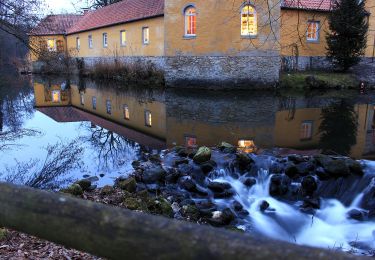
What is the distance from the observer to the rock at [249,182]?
745 centimetres

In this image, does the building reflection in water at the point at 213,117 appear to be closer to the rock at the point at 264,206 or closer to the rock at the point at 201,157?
the rock at the point at 201,157

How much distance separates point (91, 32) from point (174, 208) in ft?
99.7

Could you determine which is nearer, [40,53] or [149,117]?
[40,53]

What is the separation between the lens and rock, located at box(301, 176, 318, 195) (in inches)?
279

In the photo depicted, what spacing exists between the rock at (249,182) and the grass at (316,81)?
14.0 meters

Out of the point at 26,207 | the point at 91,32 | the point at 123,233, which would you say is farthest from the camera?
the point at 91,32

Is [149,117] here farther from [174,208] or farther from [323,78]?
[323,78]

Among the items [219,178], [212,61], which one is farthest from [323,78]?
[219,178]

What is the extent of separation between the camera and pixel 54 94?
2208 cm

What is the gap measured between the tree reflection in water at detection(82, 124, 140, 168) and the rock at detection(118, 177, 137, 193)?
170 centimetres

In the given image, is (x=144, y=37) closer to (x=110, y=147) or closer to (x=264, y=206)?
(x=110, y=147)

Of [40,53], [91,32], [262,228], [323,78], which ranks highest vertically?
[91,32]

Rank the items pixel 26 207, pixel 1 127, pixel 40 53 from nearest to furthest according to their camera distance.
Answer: pixel 26 207 < pixel 40 53 < pixel 1 127

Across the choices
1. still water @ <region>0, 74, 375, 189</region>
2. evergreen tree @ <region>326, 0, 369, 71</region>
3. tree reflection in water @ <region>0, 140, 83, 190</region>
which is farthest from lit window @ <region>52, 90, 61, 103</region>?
evergreen tree @ <region>326, 0, 369, 71</region>
